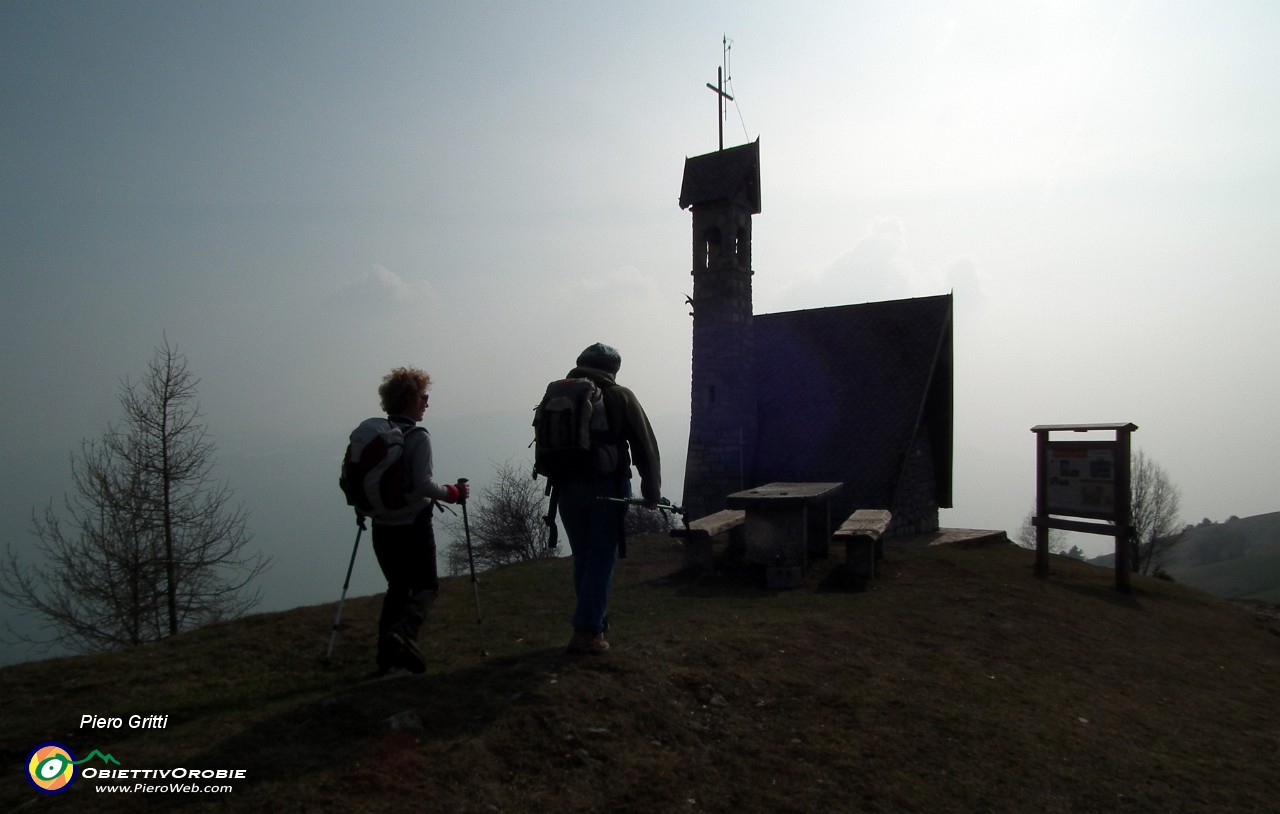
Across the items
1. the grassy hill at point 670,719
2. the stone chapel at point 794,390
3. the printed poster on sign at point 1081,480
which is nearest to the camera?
the grassy hill at point 670,719

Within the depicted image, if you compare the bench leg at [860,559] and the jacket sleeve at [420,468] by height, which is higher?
the jacket sleeve at [420,468]

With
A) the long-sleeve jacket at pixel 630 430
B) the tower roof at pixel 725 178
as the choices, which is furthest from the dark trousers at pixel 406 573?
the tower roof at pixel 725 178

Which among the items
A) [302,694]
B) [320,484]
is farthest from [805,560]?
[320,484]

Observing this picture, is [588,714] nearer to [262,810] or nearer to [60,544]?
[262,810]

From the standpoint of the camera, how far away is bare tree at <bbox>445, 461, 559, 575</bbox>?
27406 mm

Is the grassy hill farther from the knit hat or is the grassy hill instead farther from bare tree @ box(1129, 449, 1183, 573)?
bare tree @ box(1129, 449, 1183, 573)

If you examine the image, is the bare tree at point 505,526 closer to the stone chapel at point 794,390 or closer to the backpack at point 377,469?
the stone chapel at point 794,390

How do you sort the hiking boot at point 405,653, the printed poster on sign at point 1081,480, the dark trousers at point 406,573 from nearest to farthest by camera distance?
the hiking boot at point 405,653, the dark trousers at point 406,573, the printed poster on sign at point 1081,480

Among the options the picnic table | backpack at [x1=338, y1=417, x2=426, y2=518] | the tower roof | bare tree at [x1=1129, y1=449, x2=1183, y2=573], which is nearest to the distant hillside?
bare tree at [x1=1129, y1=449, x2=1183, y2=573]

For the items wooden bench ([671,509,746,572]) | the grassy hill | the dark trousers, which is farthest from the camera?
wooden bench ([671,509,746,572])

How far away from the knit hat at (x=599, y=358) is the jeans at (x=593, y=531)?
807 mm

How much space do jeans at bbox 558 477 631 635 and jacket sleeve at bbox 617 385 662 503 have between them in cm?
15

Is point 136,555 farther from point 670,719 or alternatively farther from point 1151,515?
point 1151,515

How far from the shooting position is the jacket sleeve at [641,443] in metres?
5.23
